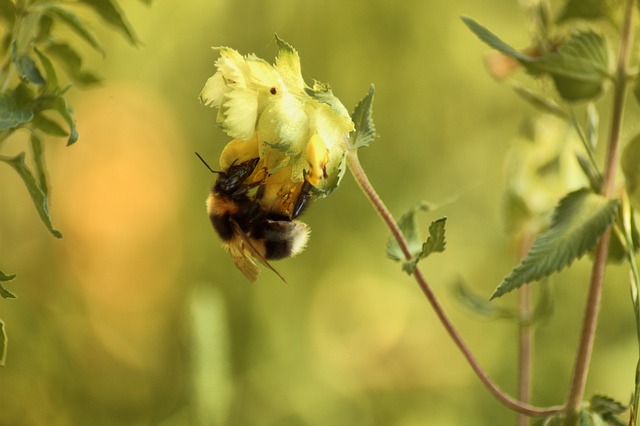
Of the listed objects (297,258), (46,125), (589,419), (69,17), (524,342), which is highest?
(69,17)

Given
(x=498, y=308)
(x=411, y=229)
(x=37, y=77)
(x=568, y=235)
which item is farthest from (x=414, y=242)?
(x=37, y=77)

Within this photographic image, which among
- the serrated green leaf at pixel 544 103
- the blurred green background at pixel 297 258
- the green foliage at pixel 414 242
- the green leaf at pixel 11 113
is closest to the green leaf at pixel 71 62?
the green leaf at pixel 11 113

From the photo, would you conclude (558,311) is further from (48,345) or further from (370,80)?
(48,345)

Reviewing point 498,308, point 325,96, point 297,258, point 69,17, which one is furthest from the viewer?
point 297,258

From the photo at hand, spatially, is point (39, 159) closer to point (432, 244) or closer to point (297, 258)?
point (432, 244)

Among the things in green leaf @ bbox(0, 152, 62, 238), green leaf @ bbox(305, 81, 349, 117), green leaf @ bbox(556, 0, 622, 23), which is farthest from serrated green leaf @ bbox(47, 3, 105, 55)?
green leaf @ bbox(556, 0, 622, 23)

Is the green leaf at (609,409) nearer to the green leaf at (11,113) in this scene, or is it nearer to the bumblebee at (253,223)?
the bumblebee at (253,223)
